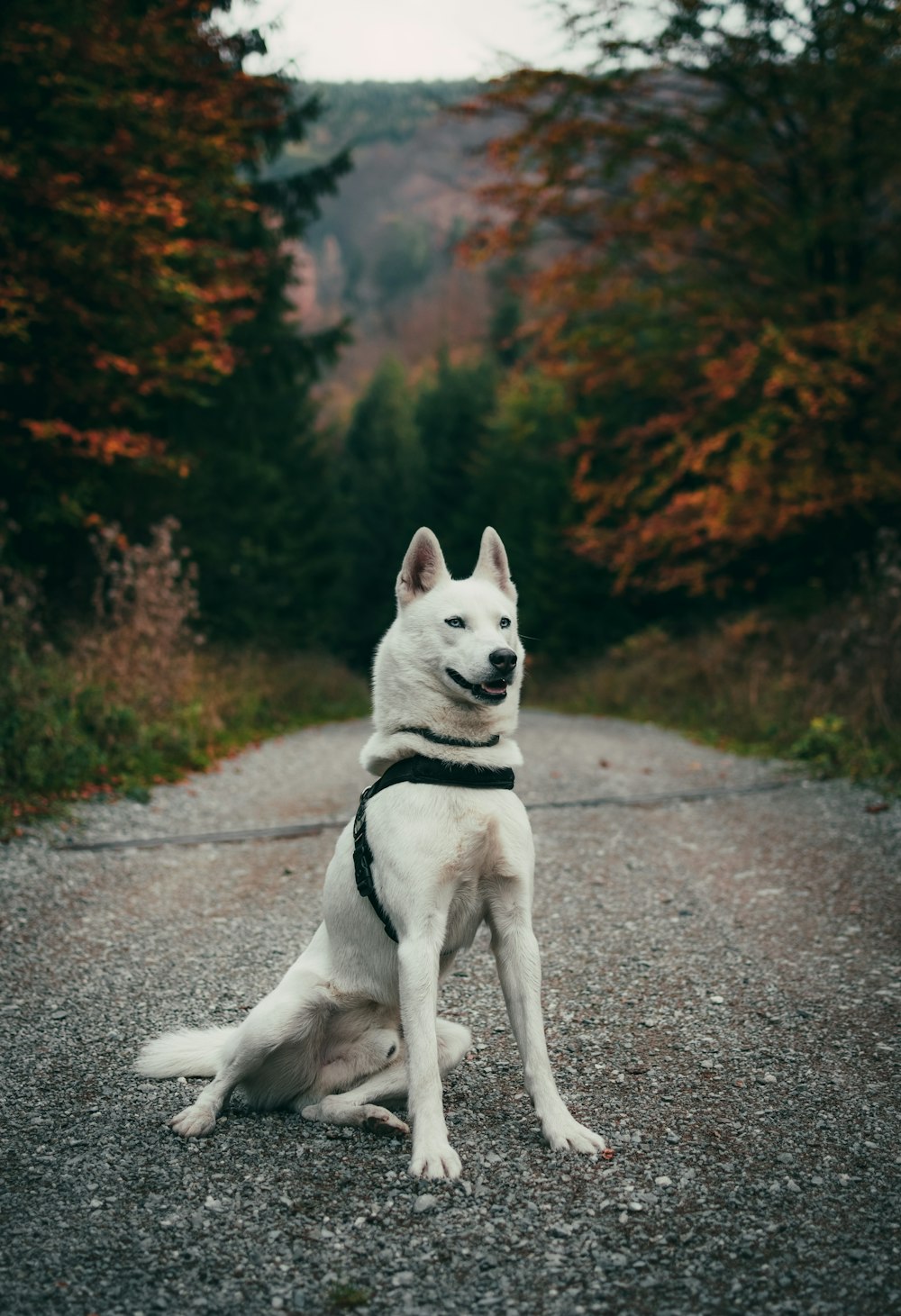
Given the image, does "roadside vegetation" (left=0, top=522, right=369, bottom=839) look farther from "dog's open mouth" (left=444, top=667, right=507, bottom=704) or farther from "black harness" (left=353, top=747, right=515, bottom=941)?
"dog's open mouth" (left=444, top=667, right=507, bottom=704)

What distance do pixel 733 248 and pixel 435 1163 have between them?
13.5 metres

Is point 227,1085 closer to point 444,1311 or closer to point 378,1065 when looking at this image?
point 378,1065

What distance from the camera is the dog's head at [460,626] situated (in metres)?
2.88

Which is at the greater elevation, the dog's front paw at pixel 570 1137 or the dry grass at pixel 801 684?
the dog's front paw at pixel 570 1137

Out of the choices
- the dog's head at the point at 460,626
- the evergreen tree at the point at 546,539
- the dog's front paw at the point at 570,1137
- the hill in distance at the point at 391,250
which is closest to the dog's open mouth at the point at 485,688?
the dog's head at the point at 460,626

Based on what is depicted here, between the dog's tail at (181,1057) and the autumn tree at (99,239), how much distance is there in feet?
24.1

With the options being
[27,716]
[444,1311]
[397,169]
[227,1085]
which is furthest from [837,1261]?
[397,169]

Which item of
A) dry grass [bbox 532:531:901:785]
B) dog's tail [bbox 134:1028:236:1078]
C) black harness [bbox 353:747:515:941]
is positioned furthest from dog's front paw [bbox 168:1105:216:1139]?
Answer: dry grass [bbox 532:531:901:785]

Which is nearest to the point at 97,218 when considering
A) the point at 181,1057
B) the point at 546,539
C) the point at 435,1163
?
the point at 181,1057

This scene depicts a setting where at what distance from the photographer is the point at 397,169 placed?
10538 centimetres

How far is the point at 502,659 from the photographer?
2857 mm

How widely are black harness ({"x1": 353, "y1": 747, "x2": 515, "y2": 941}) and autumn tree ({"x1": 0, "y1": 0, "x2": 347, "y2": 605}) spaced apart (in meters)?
7.37

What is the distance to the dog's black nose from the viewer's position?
2855 mm

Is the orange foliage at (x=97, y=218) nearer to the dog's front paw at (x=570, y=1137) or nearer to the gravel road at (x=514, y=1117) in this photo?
the gravel road at (x=514, y=1117)
